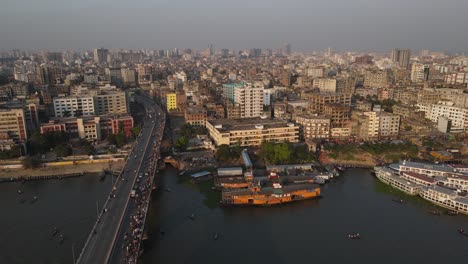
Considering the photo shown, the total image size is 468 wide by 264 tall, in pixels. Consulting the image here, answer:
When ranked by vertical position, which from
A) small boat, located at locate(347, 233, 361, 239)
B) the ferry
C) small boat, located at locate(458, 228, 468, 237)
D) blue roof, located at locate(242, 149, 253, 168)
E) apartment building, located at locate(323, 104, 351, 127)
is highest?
apartment building, located at locate(323, 104, 351, 127)

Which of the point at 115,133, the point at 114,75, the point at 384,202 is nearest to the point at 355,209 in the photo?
the point at 384,202

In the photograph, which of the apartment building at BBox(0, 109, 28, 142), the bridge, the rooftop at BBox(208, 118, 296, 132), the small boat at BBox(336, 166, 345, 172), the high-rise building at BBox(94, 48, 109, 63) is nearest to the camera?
the bridge

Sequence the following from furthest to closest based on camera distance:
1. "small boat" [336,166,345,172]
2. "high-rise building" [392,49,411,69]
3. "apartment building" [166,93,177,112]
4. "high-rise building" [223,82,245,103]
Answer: "high-rise building" [392,49,411,69] < "high-rise building" [223,82,245,103] < "apartment building" [166,93,177,112] < "small boat" [336,166,345,172]

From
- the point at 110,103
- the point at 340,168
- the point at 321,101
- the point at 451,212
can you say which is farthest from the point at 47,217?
the point at 321,101

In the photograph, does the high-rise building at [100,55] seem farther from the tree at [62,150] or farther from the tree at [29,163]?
the tree at [29,163]

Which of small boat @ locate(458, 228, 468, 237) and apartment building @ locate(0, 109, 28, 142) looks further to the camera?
apartment building @ locate(0, 109, 28, 142)

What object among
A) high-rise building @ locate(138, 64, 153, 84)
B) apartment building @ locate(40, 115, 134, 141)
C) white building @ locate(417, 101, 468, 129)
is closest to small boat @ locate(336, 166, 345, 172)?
white building @ locate(417, 101, 468, 129)

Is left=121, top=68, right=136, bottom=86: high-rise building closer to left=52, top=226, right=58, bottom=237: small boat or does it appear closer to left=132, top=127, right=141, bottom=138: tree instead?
left=132, top=127, right=141, bottom=138: tree
